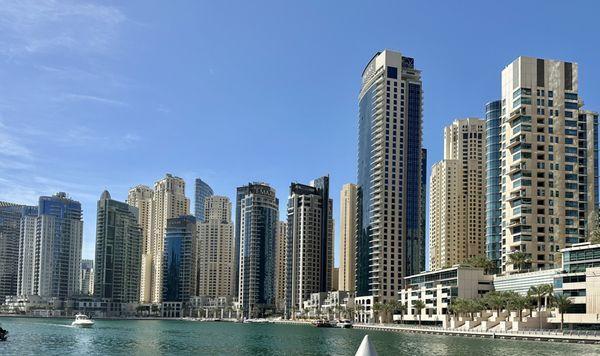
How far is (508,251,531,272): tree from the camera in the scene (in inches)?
6634

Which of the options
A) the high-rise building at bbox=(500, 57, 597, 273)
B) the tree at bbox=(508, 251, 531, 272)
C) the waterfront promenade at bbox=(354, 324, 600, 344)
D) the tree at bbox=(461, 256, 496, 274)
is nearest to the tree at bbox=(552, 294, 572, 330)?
the waterfront promenade at bbox=(354, 324, 600, 344)

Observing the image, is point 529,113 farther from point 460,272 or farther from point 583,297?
point 583,297

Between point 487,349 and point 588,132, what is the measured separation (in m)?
111

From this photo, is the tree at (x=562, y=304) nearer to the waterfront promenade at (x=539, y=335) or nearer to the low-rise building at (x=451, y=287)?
the waterfront promenade at (x=539, y=335)

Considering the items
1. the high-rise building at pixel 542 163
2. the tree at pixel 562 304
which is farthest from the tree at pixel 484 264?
the tree at pixel 562 304

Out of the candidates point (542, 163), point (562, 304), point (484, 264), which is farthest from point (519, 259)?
point (562, 304)

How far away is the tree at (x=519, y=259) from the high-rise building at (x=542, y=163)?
43.3 inches

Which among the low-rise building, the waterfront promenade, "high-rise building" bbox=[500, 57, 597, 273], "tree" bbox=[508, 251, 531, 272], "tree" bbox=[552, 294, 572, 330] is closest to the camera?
the waterfront promenade

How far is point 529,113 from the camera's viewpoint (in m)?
177

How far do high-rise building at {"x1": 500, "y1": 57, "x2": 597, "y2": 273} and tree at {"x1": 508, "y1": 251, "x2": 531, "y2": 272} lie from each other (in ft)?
3.61

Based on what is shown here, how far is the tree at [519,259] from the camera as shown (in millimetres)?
168500

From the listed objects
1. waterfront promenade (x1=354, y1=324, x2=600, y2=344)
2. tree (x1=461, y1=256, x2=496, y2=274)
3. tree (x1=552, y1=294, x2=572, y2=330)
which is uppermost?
tree (x1=461, y1=256, x2=496, y2=274)

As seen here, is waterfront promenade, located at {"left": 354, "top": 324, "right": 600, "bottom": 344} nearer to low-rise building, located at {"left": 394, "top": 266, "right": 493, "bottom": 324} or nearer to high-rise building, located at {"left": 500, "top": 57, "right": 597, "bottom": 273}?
low-rise building, located at {"left": 394, "top": 266, "right": 493, "bottom": 324}

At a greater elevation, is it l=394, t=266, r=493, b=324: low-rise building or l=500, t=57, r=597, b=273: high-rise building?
l=500, t=57, r=597, b=273: high-rise building
